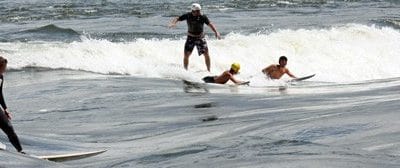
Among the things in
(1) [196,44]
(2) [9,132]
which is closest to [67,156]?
(2) [9,132]

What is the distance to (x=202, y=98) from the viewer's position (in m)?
14.3

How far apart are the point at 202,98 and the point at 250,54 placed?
10.6 m

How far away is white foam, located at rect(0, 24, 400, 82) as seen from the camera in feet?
66.4

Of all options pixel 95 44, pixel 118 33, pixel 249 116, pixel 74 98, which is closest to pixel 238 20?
pixel 118 33

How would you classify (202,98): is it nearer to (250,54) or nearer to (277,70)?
(277,70)

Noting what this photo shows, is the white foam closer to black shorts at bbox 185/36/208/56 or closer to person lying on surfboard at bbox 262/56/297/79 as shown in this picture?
person lying on surfboard at bbox 262/56/297/79

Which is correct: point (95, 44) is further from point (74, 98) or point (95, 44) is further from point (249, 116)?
point (249, 116)

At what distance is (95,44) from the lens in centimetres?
2225

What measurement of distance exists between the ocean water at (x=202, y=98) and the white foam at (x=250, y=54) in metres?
0.06

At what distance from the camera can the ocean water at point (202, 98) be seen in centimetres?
891

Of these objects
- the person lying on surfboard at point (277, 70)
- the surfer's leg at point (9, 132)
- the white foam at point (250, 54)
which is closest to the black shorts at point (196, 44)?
the white foam at point (250, 54)

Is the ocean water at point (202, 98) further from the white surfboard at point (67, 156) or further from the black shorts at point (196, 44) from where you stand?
the black shorts at point (196, 44)

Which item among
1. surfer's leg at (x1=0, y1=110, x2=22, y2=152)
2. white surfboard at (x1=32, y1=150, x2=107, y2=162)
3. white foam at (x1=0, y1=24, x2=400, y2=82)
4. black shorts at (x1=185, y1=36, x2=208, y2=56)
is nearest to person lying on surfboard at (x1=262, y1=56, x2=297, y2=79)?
white foam at (x1=0, y1=24, x2=400, y2=82)

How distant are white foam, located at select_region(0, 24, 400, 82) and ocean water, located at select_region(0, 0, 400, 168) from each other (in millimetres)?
57
